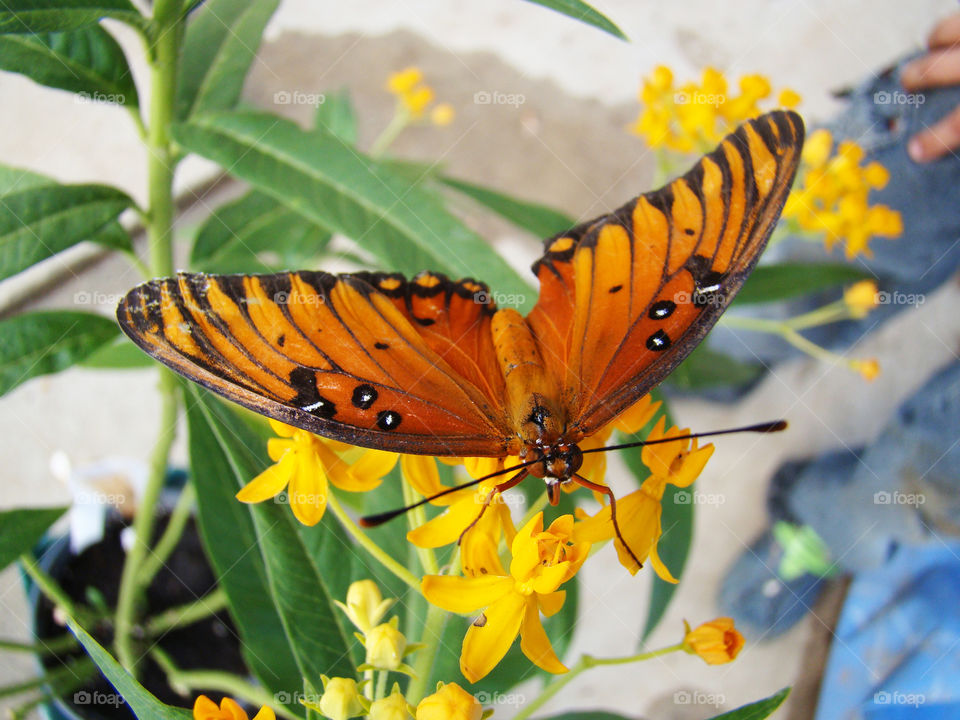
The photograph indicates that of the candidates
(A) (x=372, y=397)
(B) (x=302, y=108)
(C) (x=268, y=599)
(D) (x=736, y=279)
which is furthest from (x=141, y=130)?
(B) (x=302, y=108)

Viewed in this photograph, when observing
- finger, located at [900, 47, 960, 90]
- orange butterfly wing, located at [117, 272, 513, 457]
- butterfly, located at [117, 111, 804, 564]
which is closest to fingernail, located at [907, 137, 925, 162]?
finger, located at [900, 47, 960, 90]

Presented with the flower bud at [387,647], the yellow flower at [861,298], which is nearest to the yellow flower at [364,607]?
the flower bud at [387,647]

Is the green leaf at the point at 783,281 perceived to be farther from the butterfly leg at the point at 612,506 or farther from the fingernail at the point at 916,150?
the butterfly leg at the point at 612,506

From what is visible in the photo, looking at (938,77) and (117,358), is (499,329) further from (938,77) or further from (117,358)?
(938,77)

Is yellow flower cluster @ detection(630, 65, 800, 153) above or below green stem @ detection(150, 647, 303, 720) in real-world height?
above

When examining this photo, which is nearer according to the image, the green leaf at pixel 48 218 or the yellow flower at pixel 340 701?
the yellow flower at pixel 340 701

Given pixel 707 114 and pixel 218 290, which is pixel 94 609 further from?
pixel 707 114

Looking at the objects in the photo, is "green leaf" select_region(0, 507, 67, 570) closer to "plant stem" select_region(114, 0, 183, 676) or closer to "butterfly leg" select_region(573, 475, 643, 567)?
"plant stem" select_region(114, 0, 183, 676)
